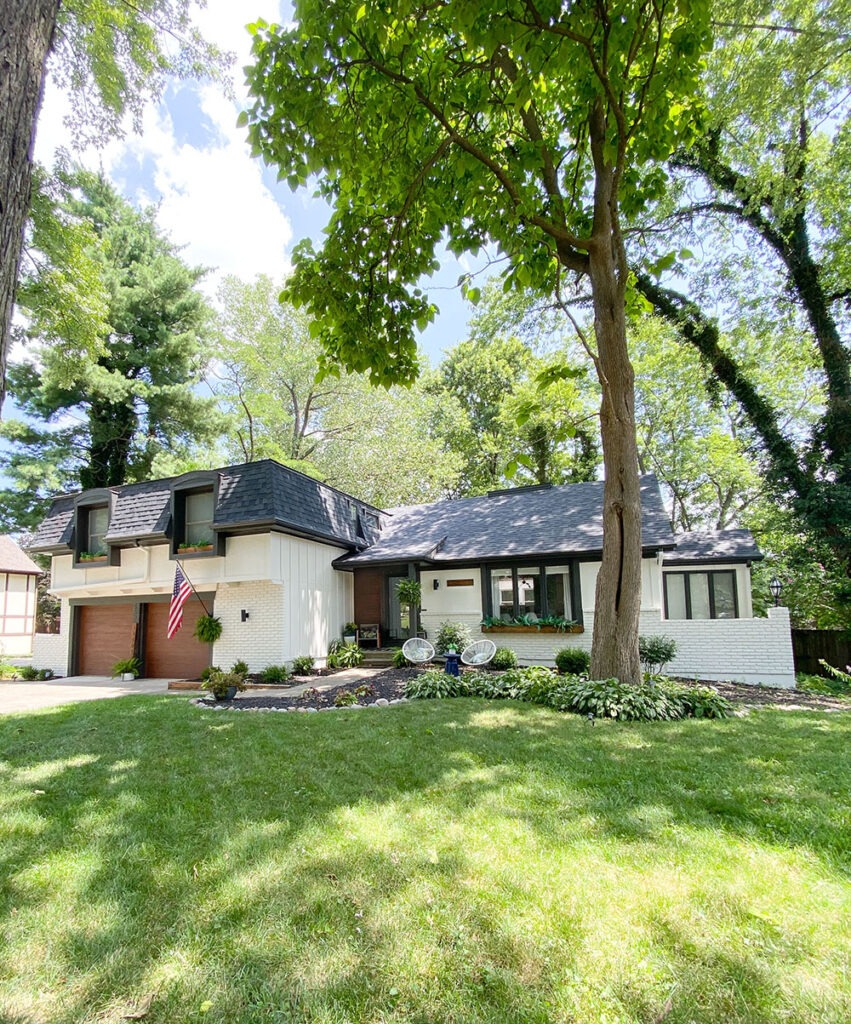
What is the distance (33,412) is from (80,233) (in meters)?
12.4

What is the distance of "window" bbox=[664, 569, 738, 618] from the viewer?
14000 millimetres

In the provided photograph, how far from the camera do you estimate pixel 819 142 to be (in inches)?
541

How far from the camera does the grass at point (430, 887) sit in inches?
73.0

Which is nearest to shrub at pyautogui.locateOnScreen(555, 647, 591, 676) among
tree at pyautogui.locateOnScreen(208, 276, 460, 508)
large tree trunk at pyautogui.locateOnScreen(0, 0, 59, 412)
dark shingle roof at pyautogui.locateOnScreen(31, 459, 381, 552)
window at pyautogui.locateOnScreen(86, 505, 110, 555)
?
dark shingle roof at pyautogui.locateOnScreen(31, 459, 381, 552)

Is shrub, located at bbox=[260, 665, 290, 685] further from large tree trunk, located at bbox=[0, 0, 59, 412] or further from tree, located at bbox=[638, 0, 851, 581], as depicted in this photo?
tree, located at bbox=[638, 0, 851, 581]

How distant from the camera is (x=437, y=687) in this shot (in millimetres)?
8352

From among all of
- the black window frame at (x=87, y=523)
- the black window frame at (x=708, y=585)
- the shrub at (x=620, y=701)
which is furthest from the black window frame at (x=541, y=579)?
the black window frame at (x=87, y=523)

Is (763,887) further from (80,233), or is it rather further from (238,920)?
(80,233)

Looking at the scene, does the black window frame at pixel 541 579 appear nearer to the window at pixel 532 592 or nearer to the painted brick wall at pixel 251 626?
the window at pixel 532 592

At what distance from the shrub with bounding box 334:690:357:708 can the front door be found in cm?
636

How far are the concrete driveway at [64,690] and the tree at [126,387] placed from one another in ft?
31.4

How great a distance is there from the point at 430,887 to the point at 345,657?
10.3 meters

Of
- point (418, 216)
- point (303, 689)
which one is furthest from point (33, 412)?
point (418, 216)

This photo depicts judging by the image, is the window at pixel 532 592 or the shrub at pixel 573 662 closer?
the shrub at pixel 573 662
